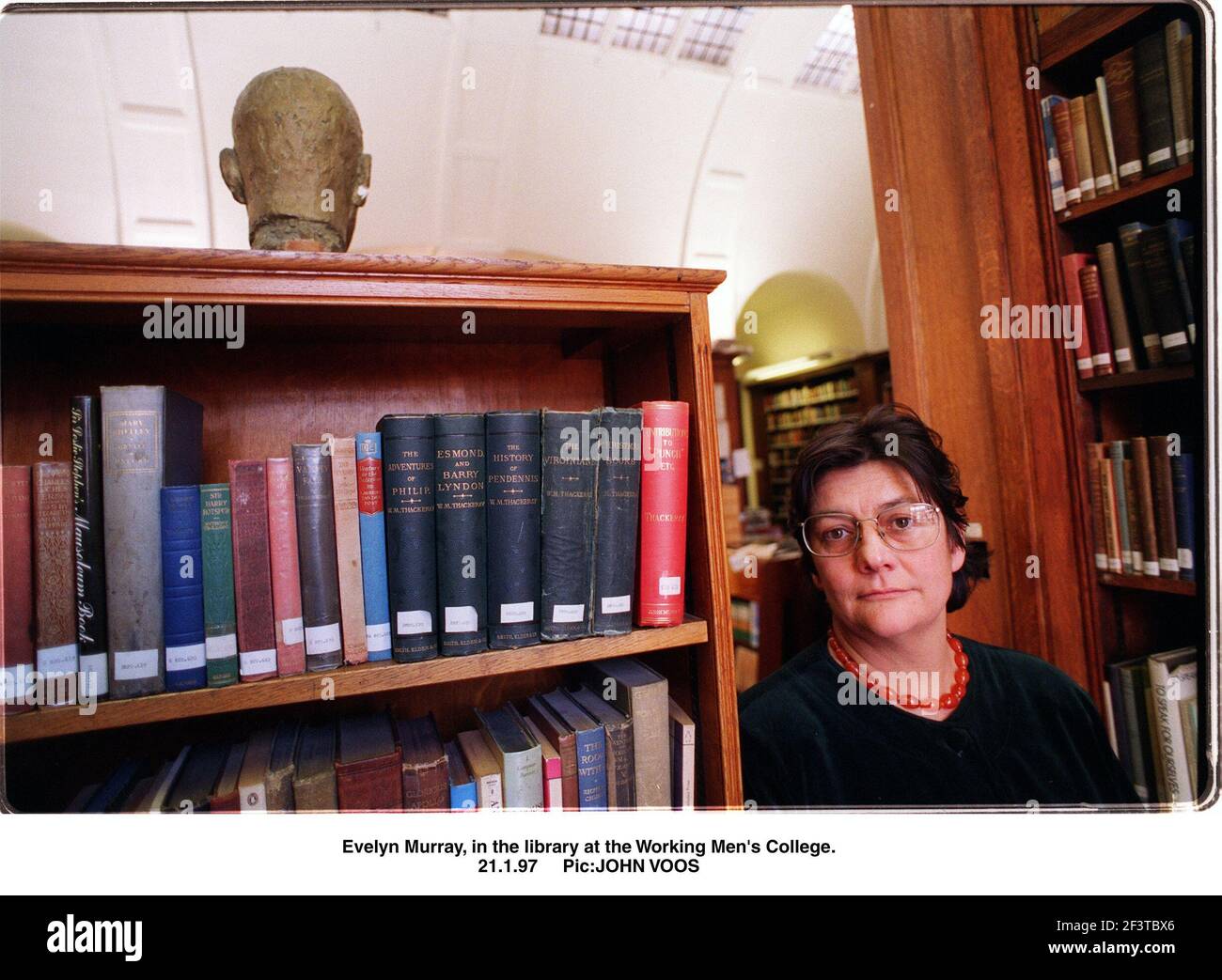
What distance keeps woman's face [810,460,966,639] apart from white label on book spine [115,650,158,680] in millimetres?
1031

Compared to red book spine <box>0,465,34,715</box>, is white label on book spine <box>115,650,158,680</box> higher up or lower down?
lower down

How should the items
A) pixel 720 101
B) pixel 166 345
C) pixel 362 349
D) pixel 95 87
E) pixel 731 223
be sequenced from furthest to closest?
pixel 731 223 < pixel 720 101 < pixel 95 87 < pixel 362 349 < pixel 166 345

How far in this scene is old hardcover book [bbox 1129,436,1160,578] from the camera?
48.5 inches

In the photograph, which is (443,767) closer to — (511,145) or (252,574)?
(252,574)

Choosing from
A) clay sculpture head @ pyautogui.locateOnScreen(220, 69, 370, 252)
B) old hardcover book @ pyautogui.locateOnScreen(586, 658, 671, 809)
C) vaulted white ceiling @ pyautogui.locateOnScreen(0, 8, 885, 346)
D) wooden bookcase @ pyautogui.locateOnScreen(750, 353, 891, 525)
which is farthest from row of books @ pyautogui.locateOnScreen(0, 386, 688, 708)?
wooden bookcase @ pyautogui.locateOnScreen(750, 353, 891, 525)

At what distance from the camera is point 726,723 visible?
0.88 meters

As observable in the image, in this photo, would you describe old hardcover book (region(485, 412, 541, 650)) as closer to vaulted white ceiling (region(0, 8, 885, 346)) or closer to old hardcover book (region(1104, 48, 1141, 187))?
old hardcover book (region(1104, 48, 1141, 187))

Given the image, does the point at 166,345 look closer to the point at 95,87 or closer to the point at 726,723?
the point at 726,723

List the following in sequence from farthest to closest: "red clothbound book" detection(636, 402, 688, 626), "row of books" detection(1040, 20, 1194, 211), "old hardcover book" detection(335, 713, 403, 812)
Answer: "row of books" detection(1040, 20, 1194, 211)
"red clothbound book" detection(636, 402, 688, 626)
"old hardcover book" detection(335, 713, 403, 812)

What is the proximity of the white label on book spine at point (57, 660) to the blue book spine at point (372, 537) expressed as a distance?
1.07ft

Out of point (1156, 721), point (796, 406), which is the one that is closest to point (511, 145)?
point (1156, 721)

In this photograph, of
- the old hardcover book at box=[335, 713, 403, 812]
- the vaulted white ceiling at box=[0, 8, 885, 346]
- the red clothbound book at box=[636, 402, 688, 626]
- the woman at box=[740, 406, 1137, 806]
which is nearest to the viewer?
the old hardcover book at box=[335, 713, 403, 812]

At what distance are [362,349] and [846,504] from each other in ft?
3.15
